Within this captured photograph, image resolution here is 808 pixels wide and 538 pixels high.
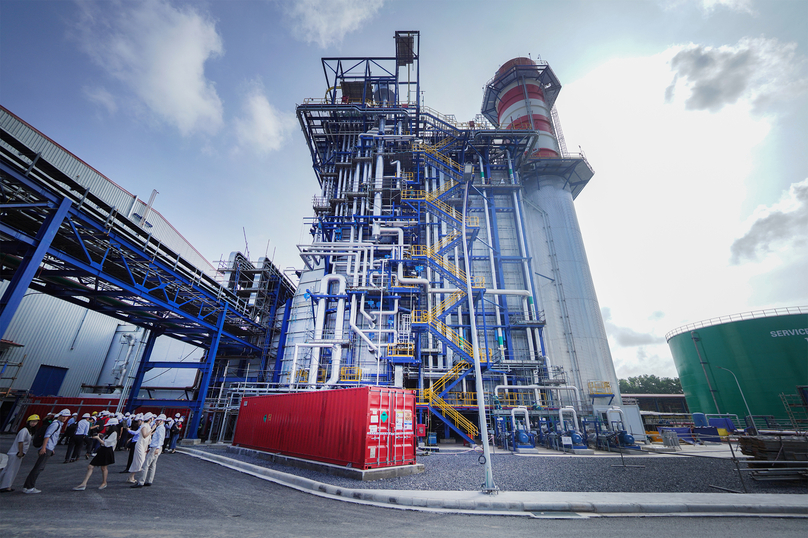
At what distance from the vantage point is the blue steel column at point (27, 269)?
11109mm

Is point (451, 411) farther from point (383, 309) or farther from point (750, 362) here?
point (750, 362)

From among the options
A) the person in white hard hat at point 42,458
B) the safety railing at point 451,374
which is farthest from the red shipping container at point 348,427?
the safety railing at point 451,374

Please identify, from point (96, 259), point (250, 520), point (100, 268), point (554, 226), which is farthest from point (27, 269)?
point (554, 226)

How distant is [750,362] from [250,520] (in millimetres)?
Answer: 41825

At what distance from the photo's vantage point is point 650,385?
297ft

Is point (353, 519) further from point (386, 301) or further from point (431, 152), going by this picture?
point (431, 152)

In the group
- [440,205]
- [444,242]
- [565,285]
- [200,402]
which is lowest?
[200,402]

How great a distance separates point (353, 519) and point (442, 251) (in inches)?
843

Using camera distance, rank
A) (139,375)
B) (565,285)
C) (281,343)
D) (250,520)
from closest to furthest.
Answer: (250,520) → (139,375) → (281,343) → (565,285)

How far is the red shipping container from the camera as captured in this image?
1123 cm

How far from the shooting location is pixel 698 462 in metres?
13.7

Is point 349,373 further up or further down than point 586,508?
further up

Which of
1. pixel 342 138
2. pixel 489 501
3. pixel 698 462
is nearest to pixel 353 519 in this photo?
pixel 489 501

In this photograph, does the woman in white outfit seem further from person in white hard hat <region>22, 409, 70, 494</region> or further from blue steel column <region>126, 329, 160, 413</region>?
blue steel column <region>126, 329, 160, 413</region>
